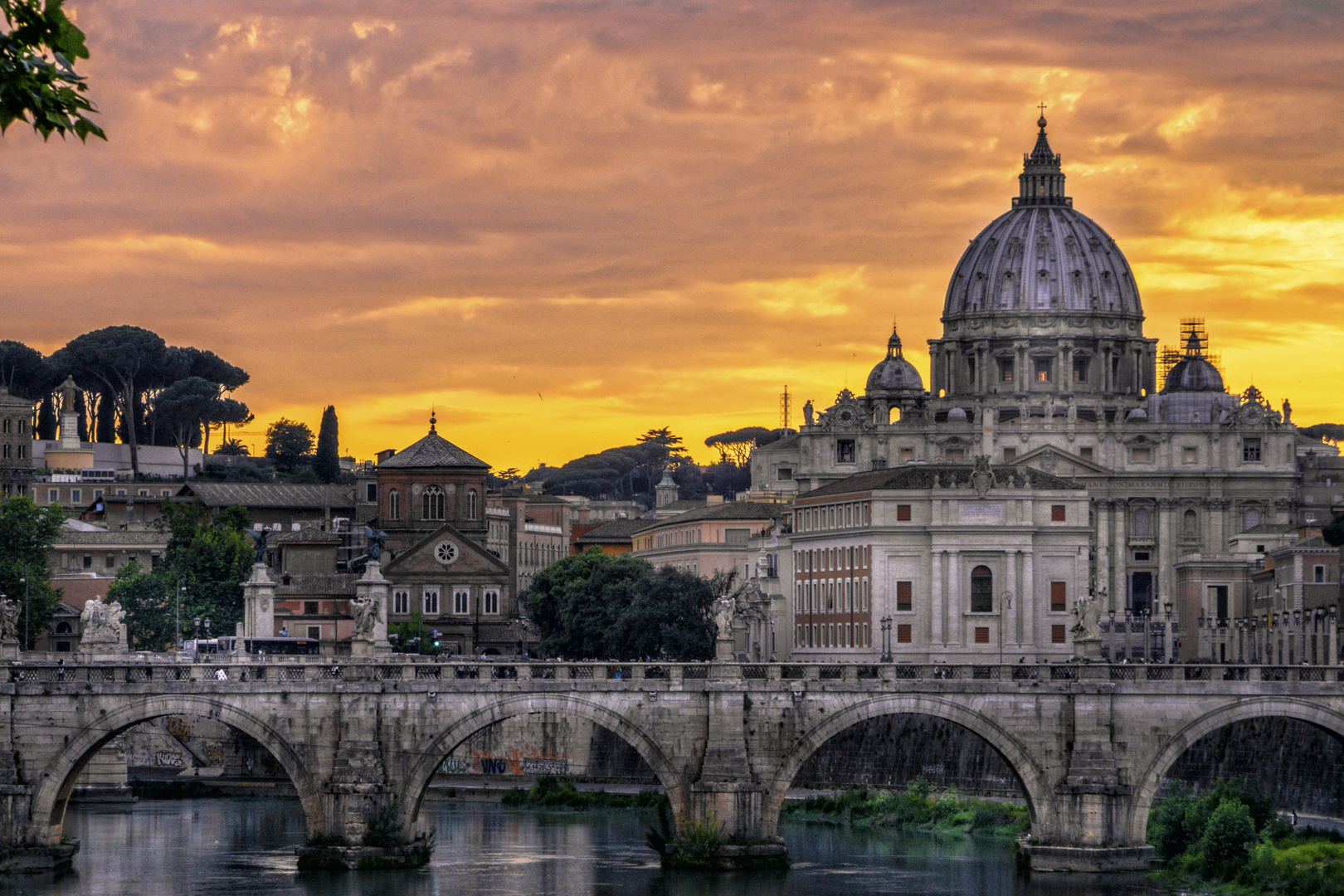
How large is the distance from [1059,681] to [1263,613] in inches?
3190

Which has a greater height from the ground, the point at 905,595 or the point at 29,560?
the point at 29,560

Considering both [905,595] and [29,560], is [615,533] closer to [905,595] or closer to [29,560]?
[905,595]

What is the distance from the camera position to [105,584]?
138 m

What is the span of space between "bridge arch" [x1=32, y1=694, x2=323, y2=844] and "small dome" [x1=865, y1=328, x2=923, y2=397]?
126375mm

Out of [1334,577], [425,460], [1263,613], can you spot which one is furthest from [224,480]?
[1334,577]

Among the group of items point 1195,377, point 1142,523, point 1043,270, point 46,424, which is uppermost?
point 1043,270

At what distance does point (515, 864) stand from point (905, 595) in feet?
200

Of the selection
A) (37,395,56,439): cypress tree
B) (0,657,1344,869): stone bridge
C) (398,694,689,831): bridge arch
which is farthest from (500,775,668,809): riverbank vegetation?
(37,395,56,439): cypress tree

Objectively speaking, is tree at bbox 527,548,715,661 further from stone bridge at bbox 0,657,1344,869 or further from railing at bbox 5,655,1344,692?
stone bridge at bbox 0,657,1344,869

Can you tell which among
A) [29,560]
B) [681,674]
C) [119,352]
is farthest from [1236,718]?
[119,352]

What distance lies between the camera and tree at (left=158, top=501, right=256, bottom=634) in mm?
125438

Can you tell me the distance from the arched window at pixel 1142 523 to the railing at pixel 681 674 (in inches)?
4197

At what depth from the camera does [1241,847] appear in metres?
64.1

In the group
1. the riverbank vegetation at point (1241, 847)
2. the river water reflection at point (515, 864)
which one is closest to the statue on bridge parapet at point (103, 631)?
the river water reflection at point (515, 864)
